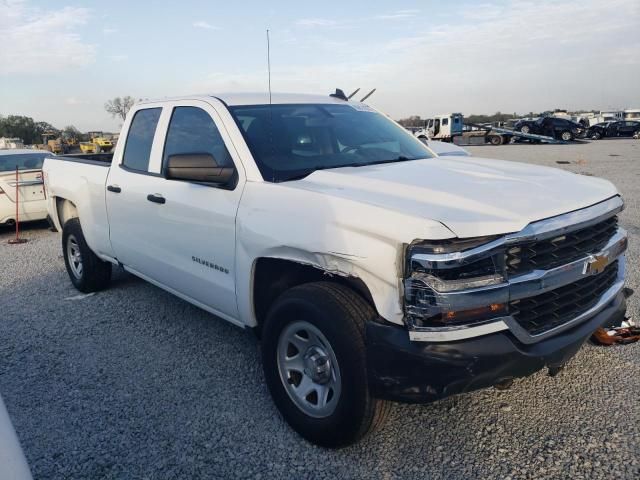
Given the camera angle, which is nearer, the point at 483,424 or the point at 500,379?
the point at 500,379

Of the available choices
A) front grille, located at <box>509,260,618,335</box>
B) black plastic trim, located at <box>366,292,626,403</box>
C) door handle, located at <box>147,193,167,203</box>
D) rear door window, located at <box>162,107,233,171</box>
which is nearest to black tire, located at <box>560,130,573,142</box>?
rear door window, located at <box>162,107,233,171</box>

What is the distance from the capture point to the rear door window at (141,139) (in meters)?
4.37

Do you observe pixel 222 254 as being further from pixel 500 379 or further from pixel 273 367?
pixel 500 379

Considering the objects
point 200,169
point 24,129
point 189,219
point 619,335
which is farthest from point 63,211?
point 24,129

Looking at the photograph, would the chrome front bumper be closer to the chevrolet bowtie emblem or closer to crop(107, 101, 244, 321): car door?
the chevrolet bowtie emblem

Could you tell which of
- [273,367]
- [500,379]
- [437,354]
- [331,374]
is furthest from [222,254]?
[500,379]

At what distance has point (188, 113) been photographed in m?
3.99

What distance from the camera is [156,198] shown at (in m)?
3.97

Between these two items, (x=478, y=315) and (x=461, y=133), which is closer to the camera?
(x=478, y=315)

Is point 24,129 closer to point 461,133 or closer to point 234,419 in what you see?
point 461,133

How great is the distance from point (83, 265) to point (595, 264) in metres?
4.76

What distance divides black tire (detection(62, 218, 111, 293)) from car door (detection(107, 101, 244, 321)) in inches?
46.4

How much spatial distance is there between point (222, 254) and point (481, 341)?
5.62 ft

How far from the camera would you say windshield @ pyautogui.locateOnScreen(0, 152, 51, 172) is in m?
9.71
